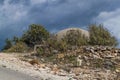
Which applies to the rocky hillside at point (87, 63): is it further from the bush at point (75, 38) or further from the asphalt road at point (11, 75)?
the bush at point (75, 38)

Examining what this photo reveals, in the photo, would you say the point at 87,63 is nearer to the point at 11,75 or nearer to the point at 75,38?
the point at 11,75

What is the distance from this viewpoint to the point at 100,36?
3753 centimetres

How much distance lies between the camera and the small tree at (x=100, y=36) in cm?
3600

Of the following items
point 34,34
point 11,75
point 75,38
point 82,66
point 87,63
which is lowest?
point 11,75

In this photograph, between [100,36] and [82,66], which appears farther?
[100,36]

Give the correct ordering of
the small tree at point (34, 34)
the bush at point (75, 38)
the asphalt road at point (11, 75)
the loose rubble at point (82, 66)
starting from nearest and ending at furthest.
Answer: the asphalt road at point (11, 75) < the loose rubble at point (82, 66) < the bush at point (75, 38) < the small tree at point (34, 34)

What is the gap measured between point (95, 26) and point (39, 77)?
20.2 metres

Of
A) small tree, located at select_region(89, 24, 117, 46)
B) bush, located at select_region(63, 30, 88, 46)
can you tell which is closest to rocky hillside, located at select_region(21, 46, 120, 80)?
bush, located at select_region(63, 30, 88, 46)

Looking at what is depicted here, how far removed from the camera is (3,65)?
851 inches

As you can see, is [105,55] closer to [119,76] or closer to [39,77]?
[119,76]

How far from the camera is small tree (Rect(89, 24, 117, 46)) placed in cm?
3600

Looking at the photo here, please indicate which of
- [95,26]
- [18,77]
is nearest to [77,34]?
[95,26]

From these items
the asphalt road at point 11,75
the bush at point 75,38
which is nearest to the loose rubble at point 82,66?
the asphalt road at point 11,75

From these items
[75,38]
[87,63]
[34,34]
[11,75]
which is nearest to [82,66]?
[87,63]
